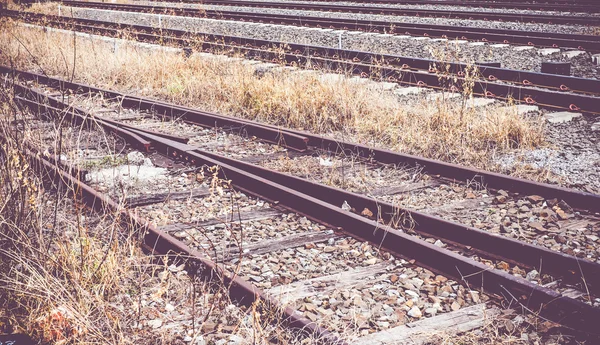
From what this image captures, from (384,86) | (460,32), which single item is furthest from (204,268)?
(460,32)

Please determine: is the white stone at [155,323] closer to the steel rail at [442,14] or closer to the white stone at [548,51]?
the white stone at [548,51]

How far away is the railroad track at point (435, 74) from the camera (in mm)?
9148

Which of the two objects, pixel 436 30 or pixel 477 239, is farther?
pixel 436 30

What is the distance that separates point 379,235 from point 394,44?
1024cm

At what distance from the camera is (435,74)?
10.6 m

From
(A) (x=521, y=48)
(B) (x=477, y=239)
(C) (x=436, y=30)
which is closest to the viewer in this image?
(B) (x=477, y=239)

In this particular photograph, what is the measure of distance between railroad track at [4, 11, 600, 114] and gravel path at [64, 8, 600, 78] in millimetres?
517

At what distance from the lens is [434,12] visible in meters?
18.9

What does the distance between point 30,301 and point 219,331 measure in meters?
1.30

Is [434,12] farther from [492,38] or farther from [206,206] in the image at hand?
[206,206]

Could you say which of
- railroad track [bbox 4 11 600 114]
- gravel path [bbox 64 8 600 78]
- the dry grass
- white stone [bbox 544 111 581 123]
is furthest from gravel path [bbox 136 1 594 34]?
the dry grass

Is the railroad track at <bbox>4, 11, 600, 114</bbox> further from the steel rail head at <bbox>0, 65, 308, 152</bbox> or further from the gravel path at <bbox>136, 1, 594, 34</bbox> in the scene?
the gravel path at <bbox>136, 1, 594, 34</bbox>

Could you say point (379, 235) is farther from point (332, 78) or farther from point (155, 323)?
point (332, 78)

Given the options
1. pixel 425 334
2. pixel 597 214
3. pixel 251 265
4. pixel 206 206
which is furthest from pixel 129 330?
pixel 597 214
